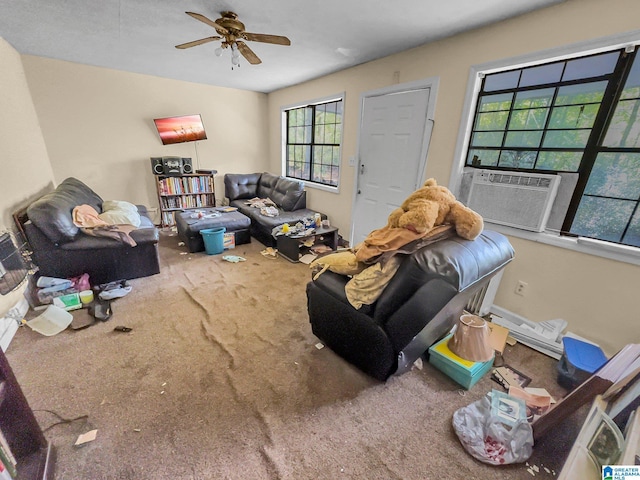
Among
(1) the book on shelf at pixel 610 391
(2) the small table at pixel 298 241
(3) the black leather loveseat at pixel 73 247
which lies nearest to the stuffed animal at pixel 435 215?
(1) the book on shelf at pixel 610 391

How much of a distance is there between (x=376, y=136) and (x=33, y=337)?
361 cm

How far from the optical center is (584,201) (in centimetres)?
184

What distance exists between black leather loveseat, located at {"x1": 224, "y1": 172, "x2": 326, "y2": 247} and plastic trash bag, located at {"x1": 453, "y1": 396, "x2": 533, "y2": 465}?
9.09 ft

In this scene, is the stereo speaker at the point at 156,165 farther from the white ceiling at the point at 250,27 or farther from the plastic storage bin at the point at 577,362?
the plastic storage bin at the point at 577,362

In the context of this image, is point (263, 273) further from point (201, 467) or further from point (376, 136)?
point (376, 136)

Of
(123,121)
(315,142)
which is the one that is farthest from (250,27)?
(123,121)

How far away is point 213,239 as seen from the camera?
10.8 ft

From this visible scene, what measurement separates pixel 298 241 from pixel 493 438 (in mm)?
2411

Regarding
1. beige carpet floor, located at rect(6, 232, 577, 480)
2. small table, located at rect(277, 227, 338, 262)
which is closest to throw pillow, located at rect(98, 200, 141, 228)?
beige carpet floor, located at rect(6, 232, 577, 480)

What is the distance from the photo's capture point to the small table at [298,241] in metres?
3.17

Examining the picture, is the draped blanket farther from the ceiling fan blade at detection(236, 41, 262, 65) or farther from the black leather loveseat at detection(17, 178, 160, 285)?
the ceiling fan blade at detection(236, 41, 262, 65)

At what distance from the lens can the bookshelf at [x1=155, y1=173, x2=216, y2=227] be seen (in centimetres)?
420

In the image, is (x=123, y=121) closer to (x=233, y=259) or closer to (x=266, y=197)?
(x=266, y=197)

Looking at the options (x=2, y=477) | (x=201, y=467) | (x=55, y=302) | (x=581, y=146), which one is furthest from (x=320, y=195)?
(x=2, y=477)
